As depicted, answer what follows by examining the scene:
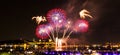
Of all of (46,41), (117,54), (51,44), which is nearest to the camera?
(117,54)

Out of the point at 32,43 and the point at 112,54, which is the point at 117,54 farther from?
the point at 32,43

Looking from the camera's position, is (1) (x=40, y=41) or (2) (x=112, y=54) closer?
(2) (x=112, y=54)

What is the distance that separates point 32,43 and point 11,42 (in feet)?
27.2

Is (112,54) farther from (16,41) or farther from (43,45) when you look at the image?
(16,41)

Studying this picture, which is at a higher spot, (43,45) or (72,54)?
(43,45)

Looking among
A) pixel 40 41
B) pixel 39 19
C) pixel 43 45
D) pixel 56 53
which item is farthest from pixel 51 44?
pixel 39 19

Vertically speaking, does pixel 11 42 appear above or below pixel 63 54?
above

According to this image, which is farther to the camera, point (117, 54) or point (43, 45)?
point (43, 45)

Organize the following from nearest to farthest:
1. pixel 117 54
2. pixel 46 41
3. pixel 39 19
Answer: pixel 39 19
pixel 117 54
pixel 46 41

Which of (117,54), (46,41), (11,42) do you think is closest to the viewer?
(117,54)

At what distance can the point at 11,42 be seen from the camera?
169m

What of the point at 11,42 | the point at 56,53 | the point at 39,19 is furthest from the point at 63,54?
the point at 11,42

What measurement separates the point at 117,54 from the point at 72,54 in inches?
343

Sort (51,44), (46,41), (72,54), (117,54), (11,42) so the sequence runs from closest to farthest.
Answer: (117,54), (72,54), (51,44), (46,41), (11,42)
